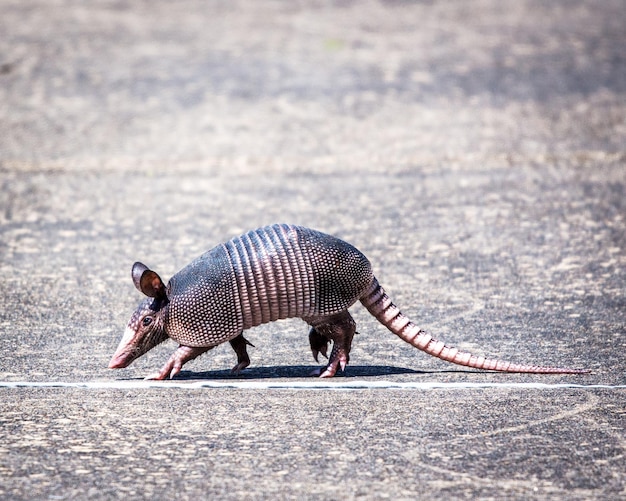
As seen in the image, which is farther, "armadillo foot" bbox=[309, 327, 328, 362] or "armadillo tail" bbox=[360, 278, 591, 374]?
"armadillo foot" bbox=[309, 327, 328, 362]

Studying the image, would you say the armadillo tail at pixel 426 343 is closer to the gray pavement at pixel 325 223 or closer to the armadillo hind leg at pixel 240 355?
the gray pavement at pixel 325 223

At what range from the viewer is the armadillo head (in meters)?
5.80

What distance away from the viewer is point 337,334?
5895 millimetres

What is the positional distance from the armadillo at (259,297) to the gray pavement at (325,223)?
19cm

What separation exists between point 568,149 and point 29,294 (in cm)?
601

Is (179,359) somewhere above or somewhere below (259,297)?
below

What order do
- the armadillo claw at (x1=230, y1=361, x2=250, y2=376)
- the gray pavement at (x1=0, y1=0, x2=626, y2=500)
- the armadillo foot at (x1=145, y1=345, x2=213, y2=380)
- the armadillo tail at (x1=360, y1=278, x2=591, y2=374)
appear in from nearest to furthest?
the gray pavement at (x1=0, y1=0, x2=626, y2=500)
the armadillo foot at (x1=145, y1=345, x2=213, y2=380)
the armadillo tail at (x1=360, y1=278, x2=591, y2=374)
the armadillo claw at (x1=230, y1=361, x2=250, y2=376)

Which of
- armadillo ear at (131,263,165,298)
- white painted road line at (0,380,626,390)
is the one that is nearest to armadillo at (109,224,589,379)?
armadillo ear at (131,263,165,298)

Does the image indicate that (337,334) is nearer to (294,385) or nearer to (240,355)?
(294,385)

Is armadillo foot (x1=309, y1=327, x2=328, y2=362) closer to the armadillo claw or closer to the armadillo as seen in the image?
the armadillo

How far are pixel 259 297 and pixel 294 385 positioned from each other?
53cm

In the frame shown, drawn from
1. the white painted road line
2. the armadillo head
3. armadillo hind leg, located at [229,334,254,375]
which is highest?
the armadillo head

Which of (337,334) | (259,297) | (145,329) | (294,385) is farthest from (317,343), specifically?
(145,329)

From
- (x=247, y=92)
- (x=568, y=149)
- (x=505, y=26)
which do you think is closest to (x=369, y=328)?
(x=568, y=149)
